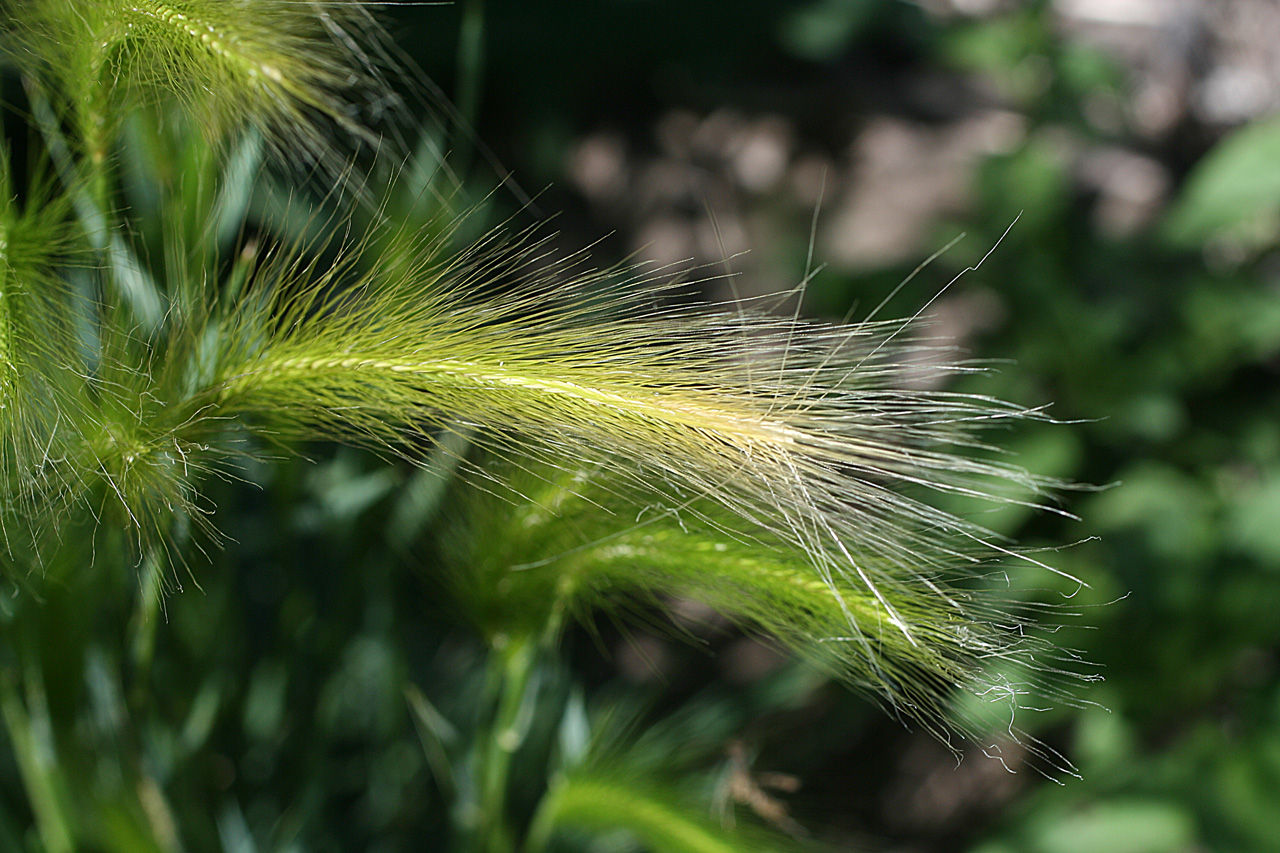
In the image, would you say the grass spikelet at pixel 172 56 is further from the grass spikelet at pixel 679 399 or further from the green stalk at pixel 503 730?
the green stalk at pixel 503 730

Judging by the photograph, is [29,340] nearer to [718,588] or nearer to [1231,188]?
[718,588]

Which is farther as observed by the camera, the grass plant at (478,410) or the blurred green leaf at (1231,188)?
the blurred green leaf at (1231,188)

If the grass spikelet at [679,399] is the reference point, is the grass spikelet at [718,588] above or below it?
below

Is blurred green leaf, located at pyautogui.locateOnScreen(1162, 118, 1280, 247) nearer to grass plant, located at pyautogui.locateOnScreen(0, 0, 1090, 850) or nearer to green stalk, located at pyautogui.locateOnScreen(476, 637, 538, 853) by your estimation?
grass plant, located at pyautogui.locateOnScreen(0, 0, 1090, 850)

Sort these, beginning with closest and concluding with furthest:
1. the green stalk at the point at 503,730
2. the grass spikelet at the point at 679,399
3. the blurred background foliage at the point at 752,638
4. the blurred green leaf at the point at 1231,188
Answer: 1. the grass spikelet at the point at 679,399
2. the green stalk at the point at 503,730
3. the blurred background foliage at the point at 752,638
4. the blurred green leaf at the point at 1231,188

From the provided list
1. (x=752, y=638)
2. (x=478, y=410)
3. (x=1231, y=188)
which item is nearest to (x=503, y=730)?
(x=752, y=638)

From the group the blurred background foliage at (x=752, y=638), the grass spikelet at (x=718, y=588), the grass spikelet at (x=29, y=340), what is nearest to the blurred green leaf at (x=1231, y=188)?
the blurred background foliage at (x=752, y=638)

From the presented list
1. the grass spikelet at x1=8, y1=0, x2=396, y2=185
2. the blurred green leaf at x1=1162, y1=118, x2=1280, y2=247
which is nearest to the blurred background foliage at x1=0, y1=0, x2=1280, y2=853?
the blurred green leaf at x1=1162, y1=118, x2=1280, y2=247

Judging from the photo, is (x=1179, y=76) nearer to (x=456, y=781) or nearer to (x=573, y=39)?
(x=573, y=39)
